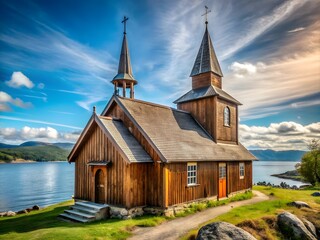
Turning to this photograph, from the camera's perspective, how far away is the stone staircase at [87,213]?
13625 mm

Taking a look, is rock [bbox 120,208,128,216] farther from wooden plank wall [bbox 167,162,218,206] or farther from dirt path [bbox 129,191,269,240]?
wooden plank wall [bbox 167,162,218,206]

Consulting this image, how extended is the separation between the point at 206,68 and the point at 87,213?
17355 mm

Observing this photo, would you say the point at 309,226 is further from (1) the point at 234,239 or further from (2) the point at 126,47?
(2) the point at 126,47

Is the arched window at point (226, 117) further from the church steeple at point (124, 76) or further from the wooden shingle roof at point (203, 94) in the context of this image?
the church steeple at point (124, 76)

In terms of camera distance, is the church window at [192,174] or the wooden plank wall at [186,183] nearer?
the wooden plank wall at [186,183]

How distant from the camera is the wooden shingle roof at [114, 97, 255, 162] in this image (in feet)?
50.9

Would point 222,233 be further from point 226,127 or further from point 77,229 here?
point 226,127

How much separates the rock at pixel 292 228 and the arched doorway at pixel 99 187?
10370 mm

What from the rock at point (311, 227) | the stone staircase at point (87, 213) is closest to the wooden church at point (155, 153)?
the stone staircase at point (87, 213)

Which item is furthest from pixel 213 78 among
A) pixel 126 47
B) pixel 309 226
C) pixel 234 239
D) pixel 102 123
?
pixel 234 239

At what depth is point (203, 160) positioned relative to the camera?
16.9 m

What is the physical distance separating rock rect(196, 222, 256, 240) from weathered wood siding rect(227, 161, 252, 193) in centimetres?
1138

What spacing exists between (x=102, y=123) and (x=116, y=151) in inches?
80.8

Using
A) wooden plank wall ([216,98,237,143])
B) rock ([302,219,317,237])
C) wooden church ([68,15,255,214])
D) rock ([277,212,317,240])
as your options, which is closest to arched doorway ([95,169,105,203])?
wooden church ([68,15,255,214])
